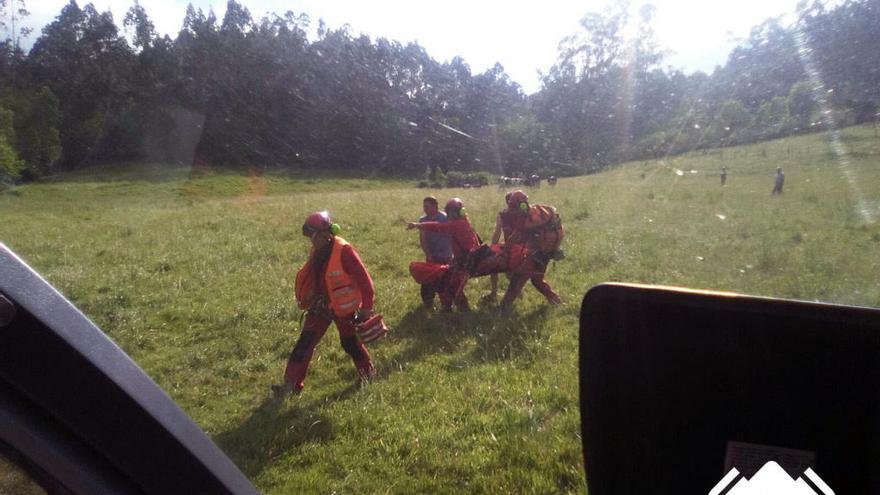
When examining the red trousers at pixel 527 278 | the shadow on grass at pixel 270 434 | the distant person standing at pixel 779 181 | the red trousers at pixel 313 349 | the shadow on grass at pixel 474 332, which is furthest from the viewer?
the distant person standing at pixel 779 181

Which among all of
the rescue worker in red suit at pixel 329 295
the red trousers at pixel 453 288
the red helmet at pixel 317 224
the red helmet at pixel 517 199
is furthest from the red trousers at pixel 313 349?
the red helmet at pixel 517 199

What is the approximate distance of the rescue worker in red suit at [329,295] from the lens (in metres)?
4.90

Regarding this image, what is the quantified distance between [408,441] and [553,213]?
4.14 metres

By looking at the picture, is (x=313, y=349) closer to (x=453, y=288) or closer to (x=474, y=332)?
(x=474, y=332)

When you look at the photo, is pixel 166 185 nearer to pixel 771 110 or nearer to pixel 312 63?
pixel 312 63

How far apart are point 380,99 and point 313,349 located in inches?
370

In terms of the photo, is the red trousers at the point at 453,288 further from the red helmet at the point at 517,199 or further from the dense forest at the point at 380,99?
the dense forest at the point at 380,99

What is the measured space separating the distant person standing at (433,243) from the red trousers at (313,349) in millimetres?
2391

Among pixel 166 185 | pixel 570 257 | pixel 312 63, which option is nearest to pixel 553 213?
pixel 570 257

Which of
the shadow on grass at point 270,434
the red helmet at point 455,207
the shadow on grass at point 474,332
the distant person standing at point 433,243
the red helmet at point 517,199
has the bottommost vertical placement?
the shadow on grass at point 474,332

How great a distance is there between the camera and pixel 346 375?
208 inches

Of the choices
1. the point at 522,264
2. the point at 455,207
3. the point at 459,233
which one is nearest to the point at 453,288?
the point at 459,233

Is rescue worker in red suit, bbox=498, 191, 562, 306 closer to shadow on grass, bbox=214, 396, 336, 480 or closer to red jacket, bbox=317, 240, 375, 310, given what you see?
red jacket, bbox=317, 240, 375, 310

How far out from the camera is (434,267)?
7254 millimetres
